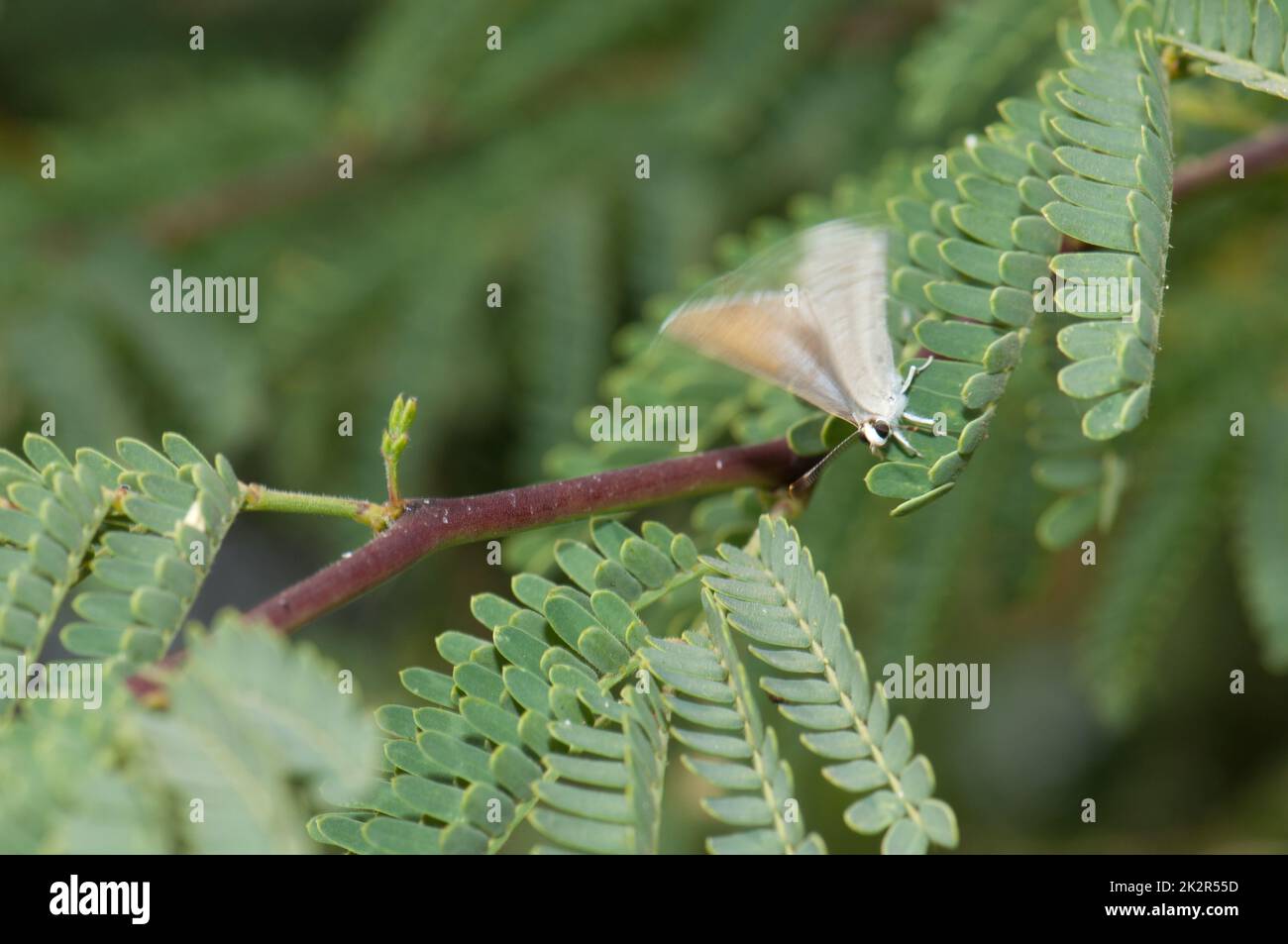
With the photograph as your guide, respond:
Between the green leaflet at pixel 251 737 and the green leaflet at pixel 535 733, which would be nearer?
the green leaflet at pixel 251 737

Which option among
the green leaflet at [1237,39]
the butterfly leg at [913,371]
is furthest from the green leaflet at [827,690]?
the green leaflet at [1237,39]

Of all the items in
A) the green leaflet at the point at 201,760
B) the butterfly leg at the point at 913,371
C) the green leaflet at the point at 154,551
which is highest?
the butterfly leg at the point at 913,371

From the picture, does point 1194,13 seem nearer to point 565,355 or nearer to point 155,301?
point 565,355

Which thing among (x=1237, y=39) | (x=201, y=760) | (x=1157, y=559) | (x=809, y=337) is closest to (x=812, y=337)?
(x=809, y=337)

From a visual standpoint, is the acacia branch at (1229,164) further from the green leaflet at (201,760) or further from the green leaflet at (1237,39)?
the green leaflet at (201,760)

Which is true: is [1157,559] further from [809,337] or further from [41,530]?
[41,530]

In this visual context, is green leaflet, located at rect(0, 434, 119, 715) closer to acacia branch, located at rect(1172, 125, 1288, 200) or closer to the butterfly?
the butterfly
